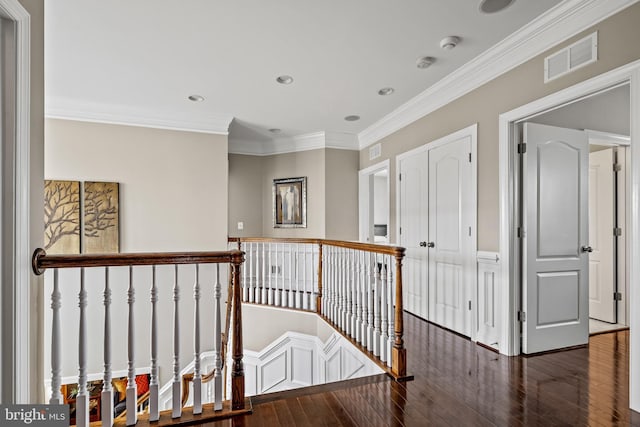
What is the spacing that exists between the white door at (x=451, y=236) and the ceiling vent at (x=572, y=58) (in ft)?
3.10

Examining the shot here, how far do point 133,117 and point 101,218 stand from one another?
1389mm

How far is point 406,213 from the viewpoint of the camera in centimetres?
454

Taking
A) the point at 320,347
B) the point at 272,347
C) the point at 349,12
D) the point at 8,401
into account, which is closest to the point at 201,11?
the point at 349,12

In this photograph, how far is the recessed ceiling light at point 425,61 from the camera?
10.3ft

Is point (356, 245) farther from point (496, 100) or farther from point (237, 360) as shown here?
point (496, 100)

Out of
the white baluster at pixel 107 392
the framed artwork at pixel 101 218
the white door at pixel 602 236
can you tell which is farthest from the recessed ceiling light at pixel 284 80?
the white door at pixel 602 236

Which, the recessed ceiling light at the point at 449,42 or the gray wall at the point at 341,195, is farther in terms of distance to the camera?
the gray wall at the point at 341,195

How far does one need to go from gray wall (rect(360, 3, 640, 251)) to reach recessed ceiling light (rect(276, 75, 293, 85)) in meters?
1.68

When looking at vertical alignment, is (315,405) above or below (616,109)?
below

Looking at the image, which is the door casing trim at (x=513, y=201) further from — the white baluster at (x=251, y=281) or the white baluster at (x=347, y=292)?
the white baluster at (x=251, y=281)

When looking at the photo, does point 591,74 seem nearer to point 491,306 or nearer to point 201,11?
point 491,306

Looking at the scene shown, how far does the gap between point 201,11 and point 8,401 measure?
8.33 feet
